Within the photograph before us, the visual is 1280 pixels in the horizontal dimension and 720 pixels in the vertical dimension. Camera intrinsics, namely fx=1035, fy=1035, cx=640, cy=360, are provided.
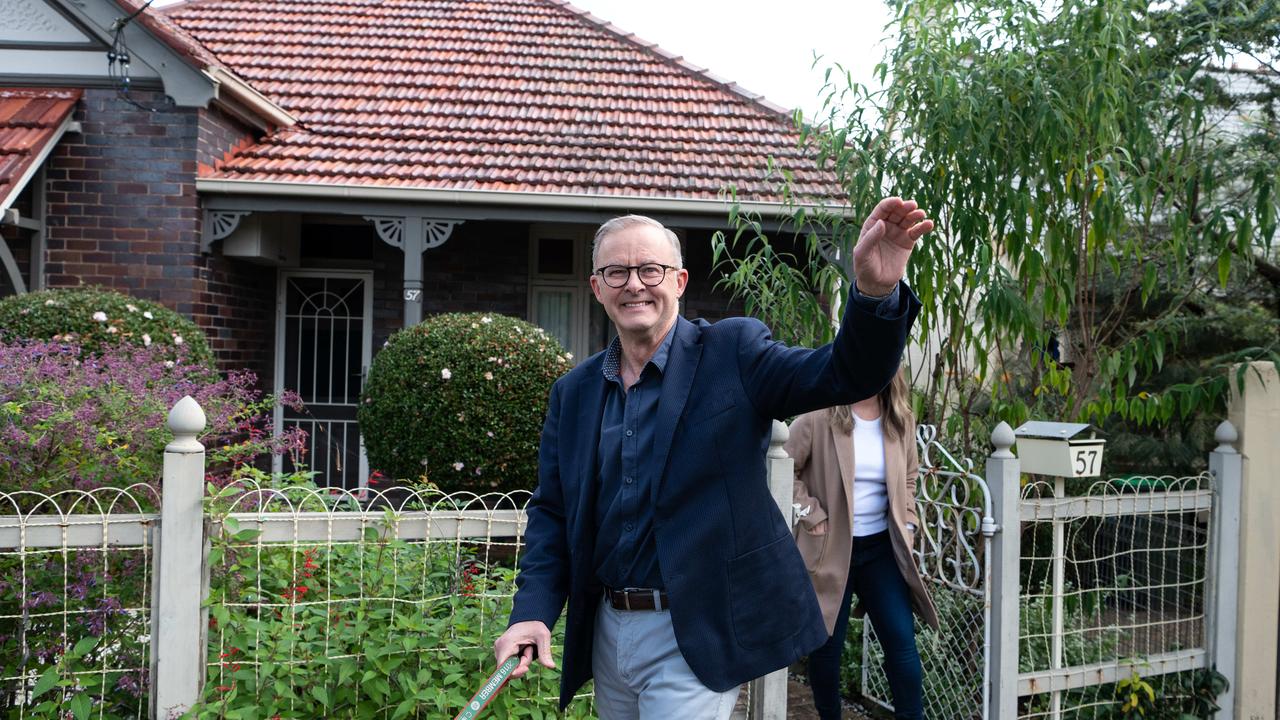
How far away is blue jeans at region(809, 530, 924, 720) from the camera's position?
4168 millimetres

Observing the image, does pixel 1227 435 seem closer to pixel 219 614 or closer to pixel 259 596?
pixel 259 596

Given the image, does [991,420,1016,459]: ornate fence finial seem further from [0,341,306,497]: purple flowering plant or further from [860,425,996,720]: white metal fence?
[0,341,306,497]: purple flowering plant

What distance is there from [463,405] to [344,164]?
311 centimetres

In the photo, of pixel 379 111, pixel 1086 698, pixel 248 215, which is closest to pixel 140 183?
pixel 248 215

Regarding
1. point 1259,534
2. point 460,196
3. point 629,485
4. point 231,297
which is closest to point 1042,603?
point 1259,534

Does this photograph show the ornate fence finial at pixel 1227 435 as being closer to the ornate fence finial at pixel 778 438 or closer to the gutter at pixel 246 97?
the ornate fence finial at pixel 778 438

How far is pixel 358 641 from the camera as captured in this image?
11.6 feet

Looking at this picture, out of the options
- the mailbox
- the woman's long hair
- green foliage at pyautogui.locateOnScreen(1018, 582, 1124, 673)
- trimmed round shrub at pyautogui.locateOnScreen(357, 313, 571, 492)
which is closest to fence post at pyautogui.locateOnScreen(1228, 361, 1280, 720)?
green foliage at pyautogui.locateOnScreen(1018, 582, 1124, 673)

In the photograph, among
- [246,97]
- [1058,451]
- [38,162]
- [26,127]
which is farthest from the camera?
[246,97]

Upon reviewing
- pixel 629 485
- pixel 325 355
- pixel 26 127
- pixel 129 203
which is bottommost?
pixel 629 485

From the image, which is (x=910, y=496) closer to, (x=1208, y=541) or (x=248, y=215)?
(x=1208, y=541)

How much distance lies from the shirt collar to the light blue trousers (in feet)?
1.80

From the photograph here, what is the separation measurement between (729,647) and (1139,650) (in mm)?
3996

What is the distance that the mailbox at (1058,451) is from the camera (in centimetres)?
446
